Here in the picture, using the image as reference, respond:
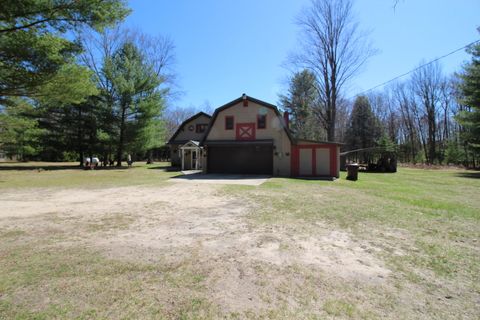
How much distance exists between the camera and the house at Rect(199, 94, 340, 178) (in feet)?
57.0

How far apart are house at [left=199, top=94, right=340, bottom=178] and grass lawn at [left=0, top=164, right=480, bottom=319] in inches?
436

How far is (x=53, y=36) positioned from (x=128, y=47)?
1424cm

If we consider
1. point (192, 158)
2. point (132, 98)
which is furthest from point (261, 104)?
point (132, 98)

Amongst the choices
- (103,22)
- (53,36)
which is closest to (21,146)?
(53,36)

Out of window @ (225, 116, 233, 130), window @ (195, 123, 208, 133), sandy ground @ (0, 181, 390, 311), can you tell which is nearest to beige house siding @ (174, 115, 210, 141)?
window @ (195, 123, 208, 133)

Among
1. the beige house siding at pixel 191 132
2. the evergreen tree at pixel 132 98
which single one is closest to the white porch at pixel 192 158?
the beige house siding at pixel 191 132

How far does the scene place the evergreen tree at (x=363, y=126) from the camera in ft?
128

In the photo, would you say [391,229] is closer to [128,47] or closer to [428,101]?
[128,47]

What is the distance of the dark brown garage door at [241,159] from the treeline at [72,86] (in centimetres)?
926

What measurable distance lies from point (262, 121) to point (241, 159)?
3310 mm

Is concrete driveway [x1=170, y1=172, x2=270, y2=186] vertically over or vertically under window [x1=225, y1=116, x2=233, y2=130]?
under

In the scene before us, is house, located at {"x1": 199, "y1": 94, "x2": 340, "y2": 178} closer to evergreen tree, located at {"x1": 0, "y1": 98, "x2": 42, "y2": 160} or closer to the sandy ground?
the sandy ground

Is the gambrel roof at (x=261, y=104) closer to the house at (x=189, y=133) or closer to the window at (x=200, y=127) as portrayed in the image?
the house at (x=189, y=133)

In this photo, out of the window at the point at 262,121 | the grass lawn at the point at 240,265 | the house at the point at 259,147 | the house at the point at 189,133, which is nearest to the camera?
the grass lawn at the point at 240,265
